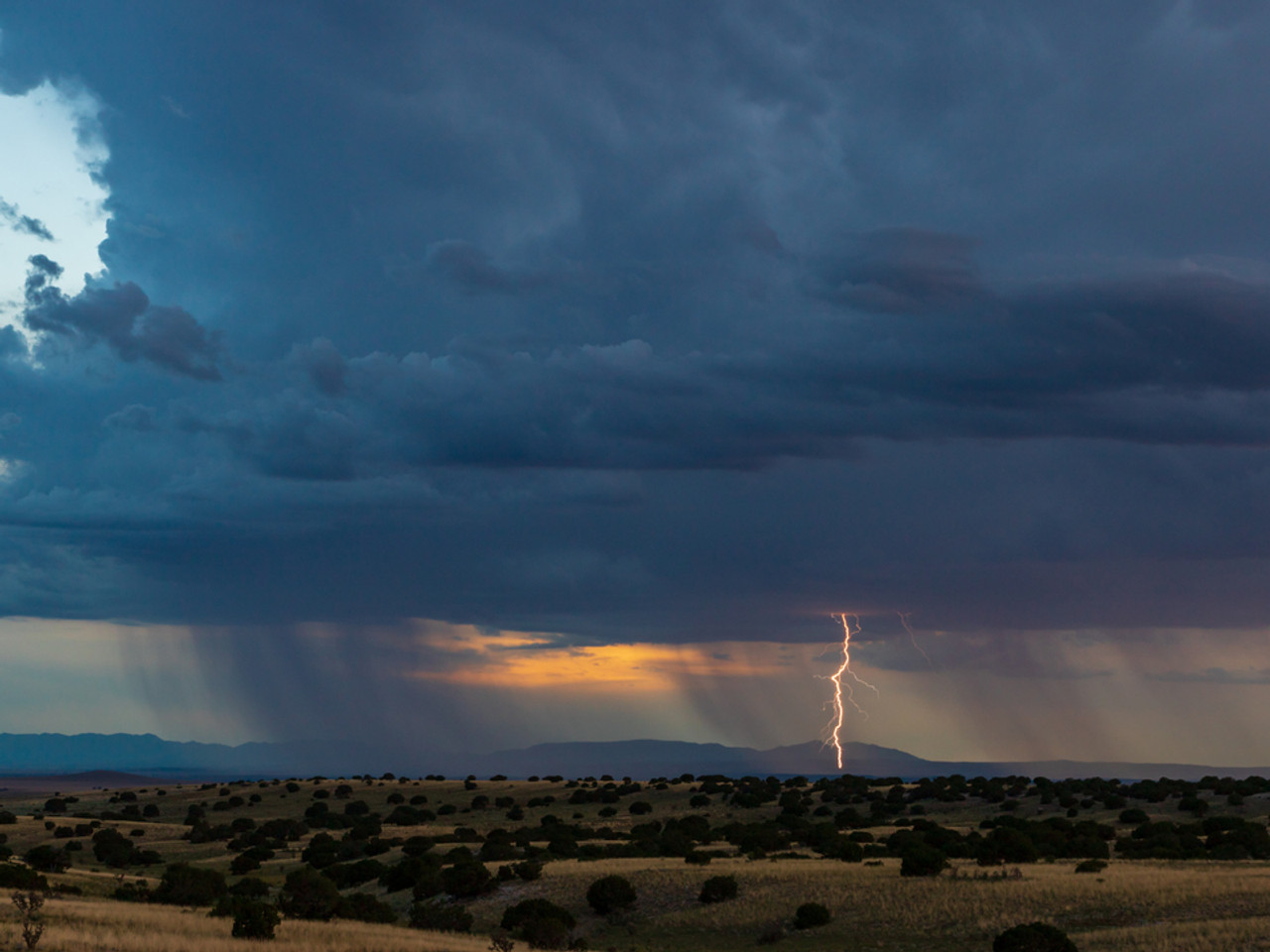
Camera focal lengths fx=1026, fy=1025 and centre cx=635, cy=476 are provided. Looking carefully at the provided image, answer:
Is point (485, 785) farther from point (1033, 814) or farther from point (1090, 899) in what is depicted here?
point (1090, 899)

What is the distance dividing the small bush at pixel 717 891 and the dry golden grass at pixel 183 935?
10593 mm

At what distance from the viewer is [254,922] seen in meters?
26.5

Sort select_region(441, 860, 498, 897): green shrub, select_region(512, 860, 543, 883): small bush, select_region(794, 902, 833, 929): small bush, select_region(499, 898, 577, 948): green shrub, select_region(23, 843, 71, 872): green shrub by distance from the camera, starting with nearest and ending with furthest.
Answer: select_region(499, 898, 577, 948): green shrub → select_region(794, 902, 833, 929): small bush → select_region(441, 860, 498, 897): green shrub → select_region(512, 860, 543, 883): small bush → select_region(23, 843, 71, 872): green shrub

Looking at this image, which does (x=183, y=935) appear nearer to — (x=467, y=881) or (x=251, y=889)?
(x=467, y=881)

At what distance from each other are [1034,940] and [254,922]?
820 inches

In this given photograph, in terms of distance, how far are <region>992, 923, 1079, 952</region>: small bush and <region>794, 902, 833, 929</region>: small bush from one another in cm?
841

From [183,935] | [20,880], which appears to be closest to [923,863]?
[183,935]

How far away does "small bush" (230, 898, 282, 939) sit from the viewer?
26281 mm

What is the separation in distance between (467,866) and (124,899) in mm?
13904

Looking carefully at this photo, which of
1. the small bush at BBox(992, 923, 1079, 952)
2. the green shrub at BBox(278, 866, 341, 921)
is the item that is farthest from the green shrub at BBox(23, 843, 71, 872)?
the small bush at BBox(992, 923, 1079, 952)

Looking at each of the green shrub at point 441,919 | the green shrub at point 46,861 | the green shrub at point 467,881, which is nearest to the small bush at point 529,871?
the green shrub at point 467,881

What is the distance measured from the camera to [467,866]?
4628 cm

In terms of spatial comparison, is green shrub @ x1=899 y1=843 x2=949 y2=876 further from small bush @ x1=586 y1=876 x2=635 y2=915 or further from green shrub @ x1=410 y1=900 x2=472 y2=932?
green shrub @ x1=410 y1=900 x2=472 y2=932

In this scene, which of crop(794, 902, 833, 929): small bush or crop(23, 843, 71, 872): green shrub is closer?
crop(794, 902, 833, 929): small bush
